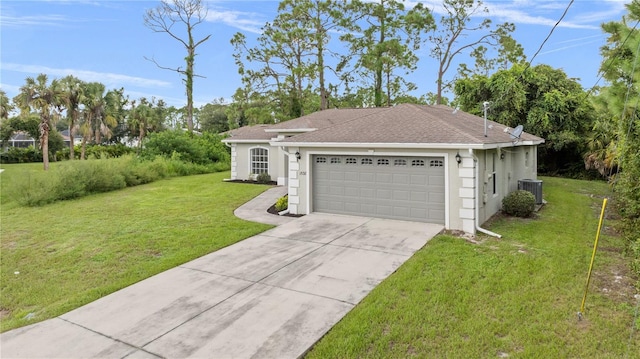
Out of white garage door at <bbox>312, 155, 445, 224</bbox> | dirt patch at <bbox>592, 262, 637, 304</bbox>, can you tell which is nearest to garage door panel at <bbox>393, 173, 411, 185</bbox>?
white garage door at <bbox>312, 155, 445, 224</bbox>

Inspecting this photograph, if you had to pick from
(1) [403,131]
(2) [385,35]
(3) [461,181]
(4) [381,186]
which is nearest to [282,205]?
(4) [381,186]

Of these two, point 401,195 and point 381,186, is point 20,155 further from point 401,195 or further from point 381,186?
point 401,195

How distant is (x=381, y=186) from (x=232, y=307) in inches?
242

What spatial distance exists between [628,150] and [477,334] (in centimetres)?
742

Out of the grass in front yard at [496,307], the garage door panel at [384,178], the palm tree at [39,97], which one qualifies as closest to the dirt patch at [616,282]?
the grass in front yard at [496,307]

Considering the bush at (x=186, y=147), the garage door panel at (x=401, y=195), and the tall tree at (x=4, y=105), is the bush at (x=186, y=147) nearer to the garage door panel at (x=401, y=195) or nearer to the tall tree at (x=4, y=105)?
the garage door panel at (x=401, y=195)

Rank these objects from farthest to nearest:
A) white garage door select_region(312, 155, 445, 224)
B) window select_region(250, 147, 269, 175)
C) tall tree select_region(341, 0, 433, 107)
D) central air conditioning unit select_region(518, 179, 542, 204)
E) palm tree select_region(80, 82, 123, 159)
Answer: palm tree select_region(80, 82, 123, 159), tall tree select_region(341, 0, 433, 107), window select_region(250, 147, 269, 175), central air conditioning unit select_region(518, 179, 542, 204), white garage door select_region(312, 155, 445, 224)

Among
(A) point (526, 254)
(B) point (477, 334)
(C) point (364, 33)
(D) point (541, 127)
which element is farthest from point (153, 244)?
(C) point (364, 33)

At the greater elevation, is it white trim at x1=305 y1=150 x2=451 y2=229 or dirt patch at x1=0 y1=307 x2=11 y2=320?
white trim at x1=305 y1=150 x2=451 y2=229

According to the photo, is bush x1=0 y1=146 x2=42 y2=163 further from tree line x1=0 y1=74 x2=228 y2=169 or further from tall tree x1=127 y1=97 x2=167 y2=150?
tall tree x1=127 y1=97 x2=167 y2=150

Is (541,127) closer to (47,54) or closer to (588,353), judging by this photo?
(588,353)

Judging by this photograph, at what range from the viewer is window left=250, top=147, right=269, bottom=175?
19344mm

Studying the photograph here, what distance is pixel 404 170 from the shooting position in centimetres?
1009

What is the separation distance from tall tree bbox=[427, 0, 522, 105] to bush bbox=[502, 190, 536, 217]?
2082 cm
